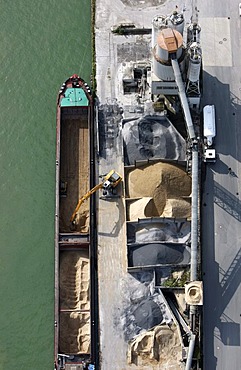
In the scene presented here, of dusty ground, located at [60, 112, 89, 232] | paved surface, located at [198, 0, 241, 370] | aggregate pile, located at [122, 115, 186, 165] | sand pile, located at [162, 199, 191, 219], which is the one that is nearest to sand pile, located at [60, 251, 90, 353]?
dusty ground, located at [60, 112, 89, 232]

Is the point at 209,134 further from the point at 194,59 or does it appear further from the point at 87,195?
the point at 87,195

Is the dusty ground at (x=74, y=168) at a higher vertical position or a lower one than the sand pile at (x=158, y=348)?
higher

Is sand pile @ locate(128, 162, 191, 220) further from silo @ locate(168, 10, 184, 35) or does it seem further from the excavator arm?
silo @ locate(168, 10, 184, 35)

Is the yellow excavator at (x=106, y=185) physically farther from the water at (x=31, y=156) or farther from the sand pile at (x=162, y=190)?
the water at (x=31, y=156)

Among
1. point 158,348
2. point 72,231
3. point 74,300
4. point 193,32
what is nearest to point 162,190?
point 72,231

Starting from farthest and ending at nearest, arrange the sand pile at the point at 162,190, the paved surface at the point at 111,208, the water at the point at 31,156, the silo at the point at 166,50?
the water at the point at 31,156
the sand pile at the point at 162,190
the paved surface at the point at 111,208
the silo at the point at 166,50

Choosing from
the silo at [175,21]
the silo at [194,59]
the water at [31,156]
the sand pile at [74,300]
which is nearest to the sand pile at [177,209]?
the sand pile at [74,300]
